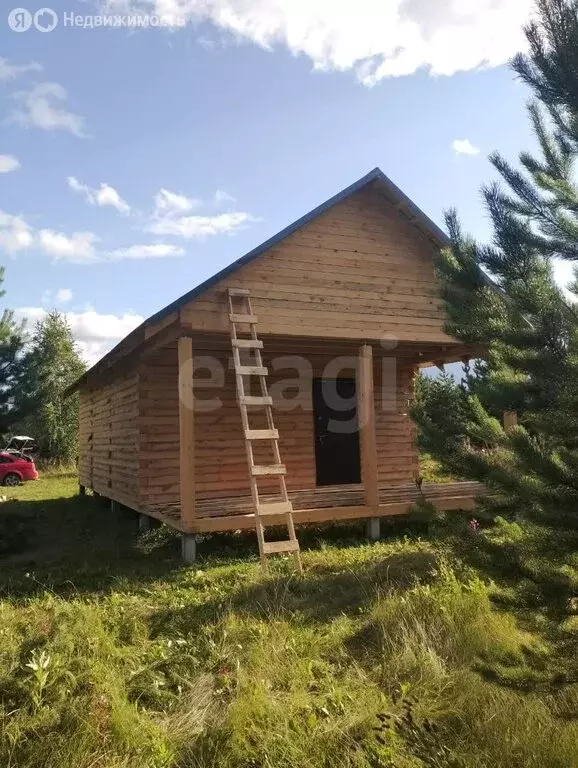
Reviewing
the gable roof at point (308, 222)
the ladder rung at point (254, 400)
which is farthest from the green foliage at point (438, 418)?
the gable roof at point (308, 222)

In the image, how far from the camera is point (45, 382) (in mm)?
28531

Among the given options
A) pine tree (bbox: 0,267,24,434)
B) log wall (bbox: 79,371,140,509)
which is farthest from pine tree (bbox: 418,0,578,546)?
pine tree (bbox: 0,267,24,434)

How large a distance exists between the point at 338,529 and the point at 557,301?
762 centimetres

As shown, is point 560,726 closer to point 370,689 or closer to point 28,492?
point 370,689

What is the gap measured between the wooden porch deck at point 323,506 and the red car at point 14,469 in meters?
14.2

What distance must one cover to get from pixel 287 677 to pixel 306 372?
7835 millimetres

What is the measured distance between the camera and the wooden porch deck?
8.39m

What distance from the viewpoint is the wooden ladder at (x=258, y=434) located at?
708cm

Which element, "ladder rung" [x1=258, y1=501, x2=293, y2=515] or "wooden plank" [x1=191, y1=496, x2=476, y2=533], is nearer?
"ladder rung" [x1=258, y1=501, x2=293, y2=515]

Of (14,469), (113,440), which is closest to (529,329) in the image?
(113,440)

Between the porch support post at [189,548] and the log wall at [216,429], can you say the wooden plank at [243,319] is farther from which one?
the porch support post at [189,548]

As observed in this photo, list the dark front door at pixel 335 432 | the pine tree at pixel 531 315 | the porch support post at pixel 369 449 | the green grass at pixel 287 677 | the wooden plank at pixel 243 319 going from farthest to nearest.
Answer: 1. the dark front door at pixel 335 432
2. the porch support post at pixel 369 449
3. the wooden plank at pixel 243 319
4. the green grass at pixel 287 677
5. the pine tree at pixel 531 315

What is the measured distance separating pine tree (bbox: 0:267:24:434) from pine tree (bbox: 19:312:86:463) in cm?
1027

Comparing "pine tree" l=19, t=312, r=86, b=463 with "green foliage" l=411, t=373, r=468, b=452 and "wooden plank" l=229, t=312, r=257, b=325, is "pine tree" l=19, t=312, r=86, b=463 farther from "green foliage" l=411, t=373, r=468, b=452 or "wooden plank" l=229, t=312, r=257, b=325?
"green foliage" l=411, t=373, r=468, b=452
